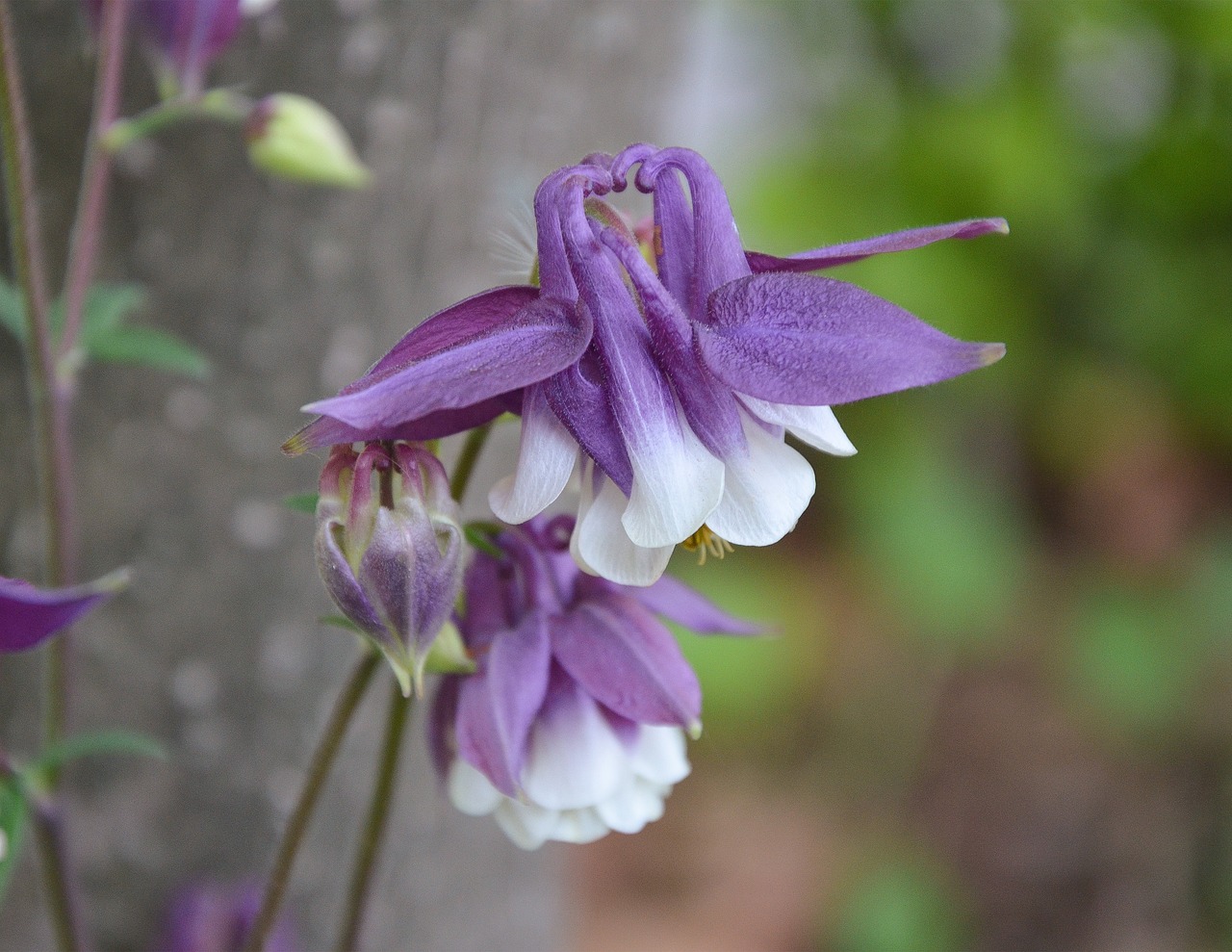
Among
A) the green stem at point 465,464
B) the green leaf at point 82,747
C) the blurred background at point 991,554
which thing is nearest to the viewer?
the green stem at point 465,464

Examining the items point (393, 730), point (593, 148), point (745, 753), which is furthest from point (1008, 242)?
point (393, 730)

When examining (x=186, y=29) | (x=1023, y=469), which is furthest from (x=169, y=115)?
(x=1023, y=469)

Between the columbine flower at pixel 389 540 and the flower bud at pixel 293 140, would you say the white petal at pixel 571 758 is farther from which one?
the flower bud at pixel 293 140

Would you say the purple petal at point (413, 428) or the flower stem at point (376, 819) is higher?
the purple petal at point (413, 428)

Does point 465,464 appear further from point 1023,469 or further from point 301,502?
point 1023,469

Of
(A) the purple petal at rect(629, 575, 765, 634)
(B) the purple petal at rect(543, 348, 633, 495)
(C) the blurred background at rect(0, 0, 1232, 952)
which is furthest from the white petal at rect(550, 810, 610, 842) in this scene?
(C) the blurred background at rect(0, 0, 1232, 952)

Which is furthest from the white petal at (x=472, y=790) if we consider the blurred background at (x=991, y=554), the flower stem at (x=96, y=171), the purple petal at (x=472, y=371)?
the blurred background at (x=991, y=554)

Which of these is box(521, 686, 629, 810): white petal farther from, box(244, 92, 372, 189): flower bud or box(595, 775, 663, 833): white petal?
box(244, 92, 372, 189): flower bud

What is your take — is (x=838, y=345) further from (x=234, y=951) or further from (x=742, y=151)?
(x=742, y=151)
